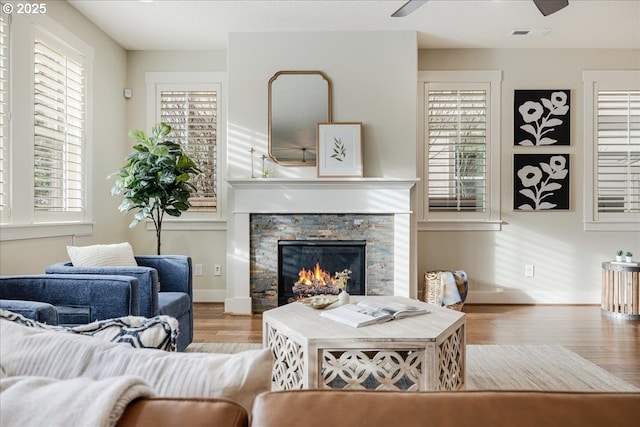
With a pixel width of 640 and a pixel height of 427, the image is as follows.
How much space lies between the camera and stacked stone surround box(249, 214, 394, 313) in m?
4.41

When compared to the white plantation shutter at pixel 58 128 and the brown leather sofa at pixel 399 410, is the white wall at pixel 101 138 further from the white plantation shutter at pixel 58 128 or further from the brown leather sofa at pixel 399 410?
the brown leather sofa at pixel 399 410

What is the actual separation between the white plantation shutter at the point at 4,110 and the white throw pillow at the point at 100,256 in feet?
1.72

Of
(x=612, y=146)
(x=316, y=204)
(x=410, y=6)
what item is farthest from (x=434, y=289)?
(x=410, y=6)

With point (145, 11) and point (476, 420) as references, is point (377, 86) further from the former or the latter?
point (476, 420)

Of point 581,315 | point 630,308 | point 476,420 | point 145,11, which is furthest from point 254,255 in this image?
point 476,420

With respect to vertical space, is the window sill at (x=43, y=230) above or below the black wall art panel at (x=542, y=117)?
below

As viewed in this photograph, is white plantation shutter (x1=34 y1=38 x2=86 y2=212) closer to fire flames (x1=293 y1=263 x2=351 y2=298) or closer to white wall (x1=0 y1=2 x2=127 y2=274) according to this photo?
white wall (x1=0 y1=2 x2=127 y2=274)

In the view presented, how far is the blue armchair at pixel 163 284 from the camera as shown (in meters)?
2.69

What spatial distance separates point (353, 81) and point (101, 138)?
246 cm

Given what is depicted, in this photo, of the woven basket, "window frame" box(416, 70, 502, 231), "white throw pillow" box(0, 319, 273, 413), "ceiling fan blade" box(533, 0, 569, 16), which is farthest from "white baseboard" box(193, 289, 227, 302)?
"white throw pillow" box(0, 319, 273, 413)

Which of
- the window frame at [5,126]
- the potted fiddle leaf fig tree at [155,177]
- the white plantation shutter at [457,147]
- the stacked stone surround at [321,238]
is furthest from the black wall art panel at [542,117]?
the window frame at [5,126]

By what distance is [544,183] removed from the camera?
488 centimetres

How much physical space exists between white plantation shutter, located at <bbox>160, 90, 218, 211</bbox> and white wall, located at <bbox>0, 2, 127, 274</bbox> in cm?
50

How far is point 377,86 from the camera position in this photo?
446 centimetres
